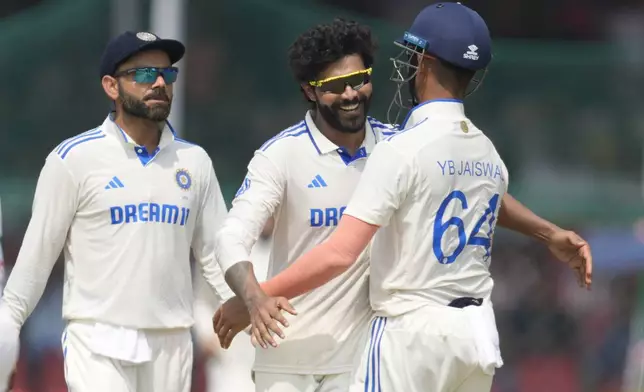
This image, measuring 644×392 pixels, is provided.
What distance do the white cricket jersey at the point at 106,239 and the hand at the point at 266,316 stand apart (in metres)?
0.84

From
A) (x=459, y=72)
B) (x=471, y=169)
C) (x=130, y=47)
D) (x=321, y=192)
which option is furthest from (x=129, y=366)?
(x=459, y=72)

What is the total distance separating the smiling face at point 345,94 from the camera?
5.93 metres

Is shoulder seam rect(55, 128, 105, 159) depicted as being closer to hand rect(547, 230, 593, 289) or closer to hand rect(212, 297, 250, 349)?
hand rect(212, 297, 250, 349)

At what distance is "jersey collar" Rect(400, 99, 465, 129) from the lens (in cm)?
538

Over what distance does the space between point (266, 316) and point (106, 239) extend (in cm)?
103

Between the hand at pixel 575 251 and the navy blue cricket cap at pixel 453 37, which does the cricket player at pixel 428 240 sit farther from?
the hand at pixel 575 251

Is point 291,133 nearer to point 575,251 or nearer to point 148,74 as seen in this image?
point 148,74

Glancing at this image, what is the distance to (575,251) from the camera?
6.02 metres

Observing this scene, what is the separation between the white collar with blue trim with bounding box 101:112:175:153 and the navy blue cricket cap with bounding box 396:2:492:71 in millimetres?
1253

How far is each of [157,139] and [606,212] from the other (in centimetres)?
574

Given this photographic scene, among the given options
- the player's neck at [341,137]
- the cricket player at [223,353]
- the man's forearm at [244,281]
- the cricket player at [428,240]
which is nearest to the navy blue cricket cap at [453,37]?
the cricket player at [428,240]

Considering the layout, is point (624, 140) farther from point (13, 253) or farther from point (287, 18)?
point (13, 253)

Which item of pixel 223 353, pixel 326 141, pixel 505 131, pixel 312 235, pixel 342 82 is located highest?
pixel 342 82

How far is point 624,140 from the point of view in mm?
11531
